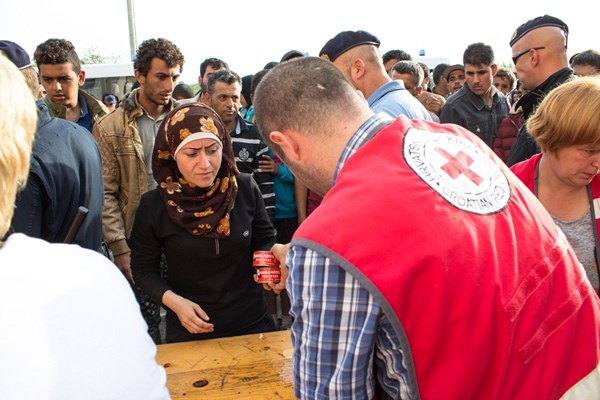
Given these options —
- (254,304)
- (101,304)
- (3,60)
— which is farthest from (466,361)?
(254,304)

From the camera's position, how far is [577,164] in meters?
2.09

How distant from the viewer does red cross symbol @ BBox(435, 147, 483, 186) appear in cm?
119

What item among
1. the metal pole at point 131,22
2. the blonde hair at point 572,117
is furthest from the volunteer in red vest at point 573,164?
the metal pole at point 131,22

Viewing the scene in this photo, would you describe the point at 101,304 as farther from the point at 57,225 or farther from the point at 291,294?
the point at 57,225

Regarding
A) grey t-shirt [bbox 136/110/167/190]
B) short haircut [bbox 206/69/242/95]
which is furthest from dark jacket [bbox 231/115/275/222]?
grey t-shirt [bbox 136/110/167/190]

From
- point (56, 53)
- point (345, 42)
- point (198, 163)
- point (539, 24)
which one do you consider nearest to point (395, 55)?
point (539, 24)

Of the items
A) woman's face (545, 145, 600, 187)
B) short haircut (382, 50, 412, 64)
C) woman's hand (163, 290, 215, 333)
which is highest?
short haircut (382, 50, 412, 64)

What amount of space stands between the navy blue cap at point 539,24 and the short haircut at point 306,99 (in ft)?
8.13

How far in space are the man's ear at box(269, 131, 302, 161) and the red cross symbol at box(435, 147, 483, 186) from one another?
15.1 inches

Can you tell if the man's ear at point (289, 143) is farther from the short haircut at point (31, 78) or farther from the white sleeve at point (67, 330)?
the short haircut at point (31, 78)

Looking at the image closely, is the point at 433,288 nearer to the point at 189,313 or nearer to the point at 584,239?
the point at 584,239

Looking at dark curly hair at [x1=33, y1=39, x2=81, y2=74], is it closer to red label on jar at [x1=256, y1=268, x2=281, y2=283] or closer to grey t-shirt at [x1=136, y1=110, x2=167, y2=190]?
grey t-shirt at [x1=136, y1=110, x2=167, y2=190]

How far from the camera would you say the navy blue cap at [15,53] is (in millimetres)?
2473

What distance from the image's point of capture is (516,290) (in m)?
1.10
